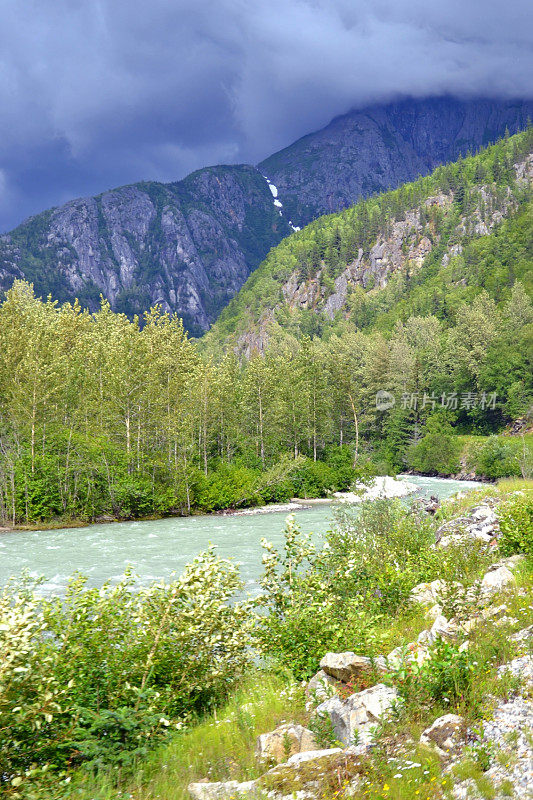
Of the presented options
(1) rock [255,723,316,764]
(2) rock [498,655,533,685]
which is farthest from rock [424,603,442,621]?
(1) rock [255,723,316,764]

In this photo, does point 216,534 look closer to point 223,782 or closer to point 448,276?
point 223,782

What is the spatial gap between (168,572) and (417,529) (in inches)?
430

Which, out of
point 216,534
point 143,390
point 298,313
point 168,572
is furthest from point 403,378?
point 298,313

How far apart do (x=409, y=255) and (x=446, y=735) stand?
7211 inches

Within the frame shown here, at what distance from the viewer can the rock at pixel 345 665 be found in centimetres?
670

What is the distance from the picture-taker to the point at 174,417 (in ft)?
153

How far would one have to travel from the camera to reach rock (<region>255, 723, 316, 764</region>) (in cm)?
538

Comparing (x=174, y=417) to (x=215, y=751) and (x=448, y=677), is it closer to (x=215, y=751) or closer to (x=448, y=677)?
(x=215, y=751)

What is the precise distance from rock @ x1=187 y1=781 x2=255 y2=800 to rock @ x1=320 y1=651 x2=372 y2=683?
2.29m

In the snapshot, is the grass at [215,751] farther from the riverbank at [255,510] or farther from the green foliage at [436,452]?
the green foliage at [436,452]

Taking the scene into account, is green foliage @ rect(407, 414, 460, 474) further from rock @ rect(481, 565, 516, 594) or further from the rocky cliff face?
the rocky cliff face

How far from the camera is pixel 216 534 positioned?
106 feet

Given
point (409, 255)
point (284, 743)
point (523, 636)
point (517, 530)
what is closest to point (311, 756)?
point (284, 743)

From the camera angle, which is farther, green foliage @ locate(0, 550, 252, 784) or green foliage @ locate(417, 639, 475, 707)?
green foliage @ locate(417, 639, 475, 707)
